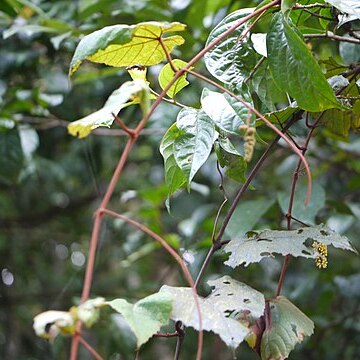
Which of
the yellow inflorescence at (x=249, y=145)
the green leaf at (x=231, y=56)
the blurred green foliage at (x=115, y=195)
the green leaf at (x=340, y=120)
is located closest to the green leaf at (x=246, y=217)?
the blurred green foliage at (x=115, y=195)

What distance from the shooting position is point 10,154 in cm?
133

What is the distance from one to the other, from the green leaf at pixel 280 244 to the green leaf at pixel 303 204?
1.52 ft

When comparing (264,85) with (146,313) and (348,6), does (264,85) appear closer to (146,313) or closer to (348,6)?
(348,6)

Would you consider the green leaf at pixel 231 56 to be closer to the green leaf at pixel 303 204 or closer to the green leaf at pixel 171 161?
the green leaf at pixel 171 161

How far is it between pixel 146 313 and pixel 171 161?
7.6 inches

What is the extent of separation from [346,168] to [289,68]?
1.10 metres

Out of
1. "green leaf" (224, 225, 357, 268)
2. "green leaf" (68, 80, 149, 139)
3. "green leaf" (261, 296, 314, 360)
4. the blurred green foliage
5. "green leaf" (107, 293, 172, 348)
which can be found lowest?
the blurred green foliage

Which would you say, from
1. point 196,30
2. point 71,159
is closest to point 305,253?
point 196,30

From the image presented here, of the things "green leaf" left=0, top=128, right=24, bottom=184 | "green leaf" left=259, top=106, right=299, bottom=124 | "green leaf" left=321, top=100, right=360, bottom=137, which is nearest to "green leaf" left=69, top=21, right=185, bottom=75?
"green leaf" left=259, top=106, right=299, bottom=124

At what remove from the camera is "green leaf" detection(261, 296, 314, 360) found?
60 centimetres

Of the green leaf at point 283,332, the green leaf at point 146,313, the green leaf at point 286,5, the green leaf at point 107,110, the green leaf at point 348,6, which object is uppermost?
the green leaf at point 286,5

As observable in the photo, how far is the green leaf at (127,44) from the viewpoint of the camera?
545 mm

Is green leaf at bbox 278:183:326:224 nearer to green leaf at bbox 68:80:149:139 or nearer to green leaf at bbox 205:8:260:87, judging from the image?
green leaf at bbox 205:8:260:87

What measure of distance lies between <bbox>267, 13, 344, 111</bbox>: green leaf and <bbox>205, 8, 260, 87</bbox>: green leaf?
5 cm
